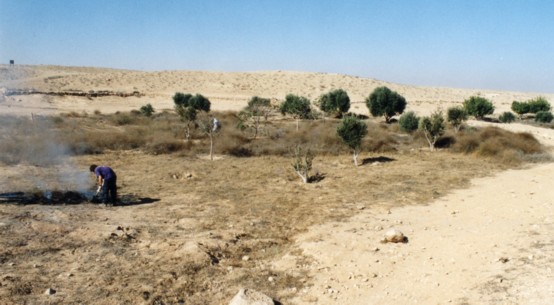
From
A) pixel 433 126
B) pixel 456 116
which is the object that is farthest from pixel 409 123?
pixel 433 126

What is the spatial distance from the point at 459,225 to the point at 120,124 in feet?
76.3

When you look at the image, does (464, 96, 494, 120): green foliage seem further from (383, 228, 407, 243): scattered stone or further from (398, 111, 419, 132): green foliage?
(383, 228, 407, 243): scattered stone

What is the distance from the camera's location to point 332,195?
453 inches

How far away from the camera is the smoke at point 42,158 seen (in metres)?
12.6

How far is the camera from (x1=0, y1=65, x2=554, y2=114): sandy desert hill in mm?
41788

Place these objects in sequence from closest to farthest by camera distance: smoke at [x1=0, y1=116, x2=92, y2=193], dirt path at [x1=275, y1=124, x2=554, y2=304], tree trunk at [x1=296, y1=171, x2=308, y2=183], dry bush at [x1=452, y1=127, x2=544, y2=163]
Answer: dirt path at [x1=275, y1=124, x2=554, y2=304] → smoke at [x1=0, y1=116, x2=92, y2=193] → tree trunk at [x1=296, y1=171, x2=308, y2=183] → dry bush at [x1=452, y1=127, x2=544, y2=163]

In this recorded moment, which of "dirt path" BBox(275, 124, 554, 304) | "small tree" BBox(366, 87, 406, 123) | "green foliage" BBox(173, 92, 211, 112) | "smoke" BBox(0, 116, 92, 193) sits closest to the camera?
"dirt path" BBox(275, 124, 554, 304)

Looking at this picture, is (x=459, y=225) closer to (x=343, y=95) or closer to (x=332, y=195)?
(x=332, y=195)

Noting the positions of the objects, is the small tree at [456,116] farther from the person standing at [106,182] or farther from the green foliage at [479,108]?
the person standing at [106,182]

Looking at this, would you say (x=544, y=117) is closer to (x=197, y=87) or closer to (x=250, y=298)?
(x=250, y=298)

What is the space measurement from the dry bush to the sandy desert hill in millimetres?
22070

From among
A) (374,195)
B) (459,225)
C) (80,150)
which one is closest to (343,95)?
(80,150)

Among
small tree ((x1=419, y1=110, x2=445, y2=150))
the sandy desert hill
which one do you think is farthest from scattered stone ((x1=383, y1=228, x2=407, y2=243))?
the sandy desert hill

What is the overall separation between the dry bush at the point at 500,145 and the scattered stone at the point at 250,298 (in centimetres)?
1341
